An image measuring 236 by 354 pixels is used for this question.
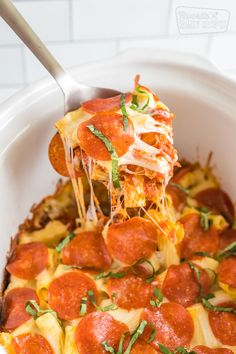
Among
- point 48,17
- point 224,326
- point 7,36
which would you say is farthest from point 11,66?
point 224,326

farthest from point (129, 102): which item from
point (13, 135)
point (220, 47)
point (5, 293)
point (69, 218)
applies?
point (220, 47)

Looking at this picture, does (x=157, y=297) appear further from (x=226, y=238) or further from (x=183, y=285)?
(x=226, y=238)

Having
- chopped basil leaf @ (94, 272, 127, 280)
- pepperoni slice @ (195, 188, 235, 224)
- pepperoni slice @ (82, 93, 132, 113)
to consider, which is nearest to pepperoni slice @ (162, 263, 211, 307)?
chopped basil leaf @ (94, 272, 127, 280)

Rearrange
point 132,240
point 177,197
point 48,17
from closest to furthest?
point 132,240 → point 177,197 → point 48,17

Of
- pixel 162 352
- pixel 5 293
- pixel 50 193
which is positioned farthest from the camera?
pixel 50 193

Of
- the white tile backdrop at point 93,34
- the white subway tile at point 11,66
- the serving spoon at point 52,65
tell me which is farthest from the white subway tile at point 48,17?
the serving spoon at point 52,65

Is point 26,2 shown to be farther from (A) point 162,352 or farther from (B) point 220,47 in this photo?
(A) point 162,352

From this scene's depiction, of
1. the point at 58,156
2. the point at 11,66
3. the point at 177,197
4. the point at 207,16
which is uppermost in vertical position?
the point at 207,16
